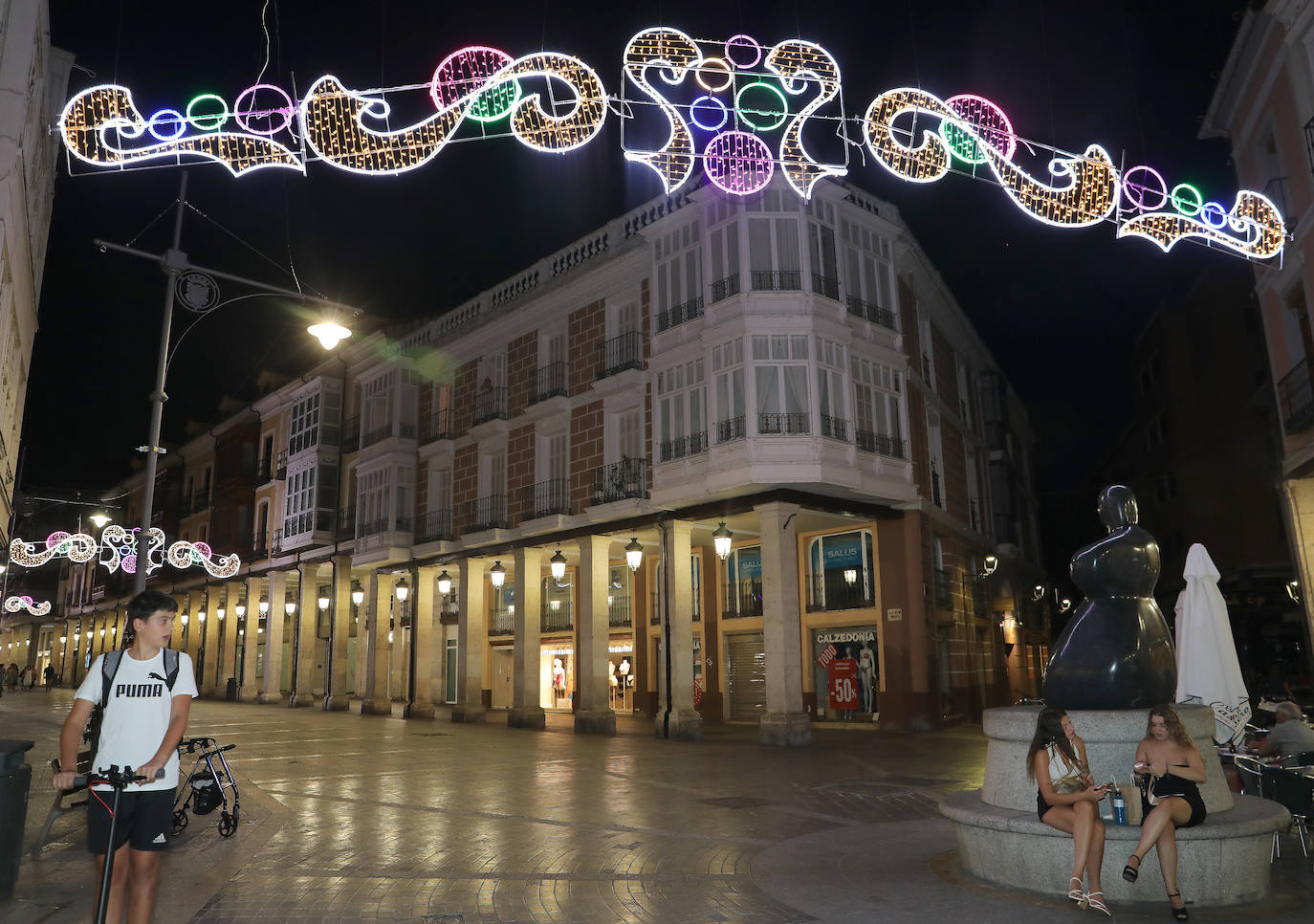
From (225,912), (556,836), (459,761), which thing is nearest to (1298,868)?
(556,836)

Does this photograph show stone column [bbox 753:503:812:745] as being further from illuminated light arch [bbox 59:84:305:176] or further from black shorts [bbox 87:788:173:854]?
black shorts [bbox 87:788:173:854]

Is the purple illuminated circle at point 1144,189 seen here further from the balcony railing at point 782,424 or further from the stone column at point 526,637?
the stone column at point 526,637

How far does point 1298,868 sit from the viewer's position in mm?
7352

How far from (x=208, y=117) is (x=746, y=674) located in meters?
21.7

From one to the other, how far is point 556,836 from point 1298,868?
658cm

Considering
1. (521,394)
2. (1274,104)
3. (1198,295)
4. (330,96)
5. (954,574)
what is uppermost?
(1198,295)

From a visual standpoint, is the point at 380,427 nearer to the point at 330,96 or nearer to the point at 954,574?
the point at 954,574

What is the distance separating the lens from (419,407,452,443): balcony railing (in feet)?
101

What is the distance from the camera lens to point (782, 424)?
2055 centimetres

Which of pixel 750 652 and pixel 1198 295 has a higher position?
pixel 1198 295

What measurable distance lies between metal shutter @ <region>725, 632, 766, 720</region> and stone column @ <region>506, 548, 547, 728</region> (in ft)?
18.8

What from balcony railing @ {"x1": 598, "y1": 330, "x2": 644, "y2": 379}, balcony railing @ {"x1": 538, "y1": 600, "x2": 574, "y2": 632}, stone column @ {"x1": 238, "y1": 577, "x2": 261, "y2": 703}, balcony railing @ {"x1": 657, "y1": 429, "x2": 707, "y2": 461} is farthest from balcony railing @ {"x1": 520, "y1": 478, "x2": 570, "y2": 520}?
stone column @ {"x1": 238, "y1": 577, "x2": 261, "y2": 703}

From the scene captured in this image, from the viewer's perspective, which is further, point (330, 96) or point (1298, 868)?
point (330, 96)

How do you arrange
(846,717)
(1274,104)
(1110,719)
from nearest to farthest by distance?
(1110,719)
(1274,104)
(846,717)
